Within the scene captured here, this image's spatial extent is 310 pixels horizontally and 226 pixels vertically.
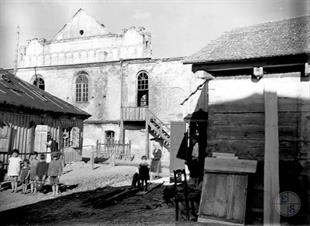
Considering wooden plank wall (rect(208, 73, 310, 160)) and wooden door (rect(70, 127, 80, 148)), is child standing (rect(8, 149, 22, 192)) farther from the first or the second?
wooden door (rect(70, 127, 80, 148))

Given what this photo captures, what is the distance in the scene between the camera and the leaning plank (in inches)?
252

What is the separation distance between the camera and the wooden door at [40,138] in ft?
50.8

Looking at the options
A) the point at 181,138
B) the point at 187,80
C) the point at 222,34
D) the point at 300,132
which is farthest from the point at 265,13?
the point at 187,80

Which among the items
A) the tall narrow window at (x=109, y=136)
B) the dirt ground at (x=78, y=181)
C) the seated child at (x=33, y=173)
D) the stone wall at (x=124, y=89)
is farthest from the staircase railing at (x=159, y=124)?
the seated child at (x=33, y=173)

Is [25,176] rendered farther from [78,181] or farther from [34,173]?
[78,181]

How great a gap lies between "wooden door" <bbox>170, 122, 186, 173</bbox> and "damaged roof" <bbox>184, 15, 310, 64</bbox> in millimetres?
6853

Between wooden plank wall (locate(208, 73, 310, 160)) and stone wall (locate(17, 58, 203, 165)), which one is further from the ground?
stone wall (locate(17, 58, 203, 165))

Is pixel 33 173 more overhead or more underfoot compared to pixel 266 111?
more underfoot

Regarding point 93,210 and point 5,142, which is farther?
point 5,142

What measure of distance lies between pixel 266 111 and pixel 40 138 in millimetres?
12593

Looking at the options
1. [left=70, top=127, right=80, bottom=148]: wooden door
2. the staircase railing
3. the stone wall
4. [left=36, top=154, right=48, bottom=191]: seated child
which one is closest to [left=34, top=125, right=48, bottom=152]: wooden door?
[left=70, top=127, right=80, bottom=148]: wooden door

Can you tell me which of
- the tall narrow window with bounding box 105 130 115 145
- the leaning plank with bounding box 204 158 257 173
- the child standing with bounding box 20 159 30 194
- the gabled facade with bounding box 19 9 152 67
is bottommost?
the child standing with bounding box 20 159 30 194

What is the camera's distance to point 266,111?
6.72 meters

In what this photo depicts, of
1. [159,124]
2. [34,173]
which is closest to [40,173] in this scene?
[34,173]
